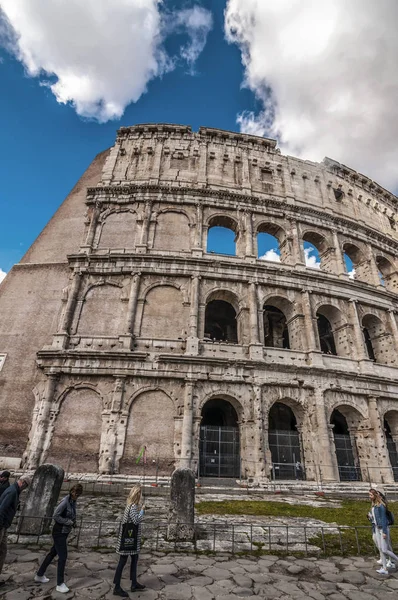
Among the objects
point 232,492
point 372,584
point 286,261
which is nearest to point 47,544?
point 372,584

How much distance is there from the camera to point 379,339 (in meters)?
18.0

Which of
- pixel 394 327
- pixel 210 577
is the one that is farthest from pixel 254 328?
pixel 210 577

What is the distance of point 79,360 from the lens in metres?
13.7

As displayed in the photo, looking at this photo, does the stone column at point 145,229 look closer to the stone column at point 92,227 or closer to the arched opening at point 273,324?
the stone column at point 92,227

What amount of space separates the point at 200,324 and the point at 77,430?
266 inches

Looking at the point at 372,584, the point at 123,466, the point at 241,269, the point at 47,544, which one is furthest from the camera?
the point at 241,269

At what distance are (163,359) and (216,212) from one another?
943 centimetres

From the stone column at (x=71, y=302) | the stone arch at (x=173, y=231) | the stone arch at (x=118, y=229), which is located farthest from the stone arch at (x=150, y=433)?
the stone arch at (x=118, y=229)

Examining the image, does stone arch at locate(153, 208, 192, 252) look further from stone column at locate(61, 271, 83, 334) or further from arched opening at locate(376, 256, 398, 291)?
arched opening at locate(376, 256, 398, 291)

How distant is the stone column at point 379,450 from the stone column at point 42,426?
1372cm

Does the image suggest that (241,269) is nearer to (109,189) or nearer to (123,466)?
(109,189)

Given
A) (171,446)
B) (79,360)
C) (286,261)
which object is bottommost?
(171,446)

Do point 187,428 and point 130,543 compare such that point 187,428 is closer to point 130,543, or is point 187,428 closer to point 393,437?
point 130,543

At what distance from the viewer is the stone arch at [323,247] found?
19219 millimetres
